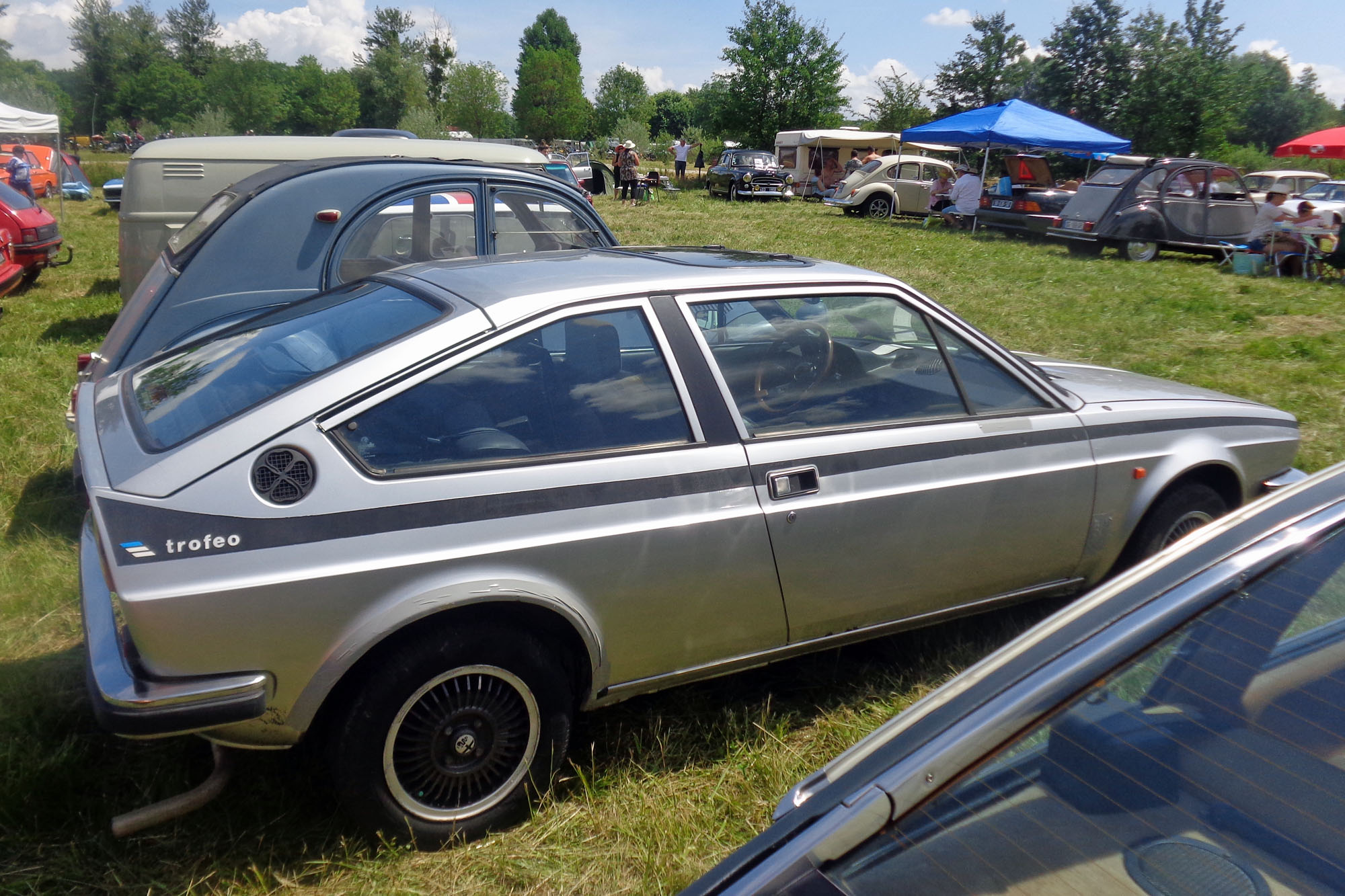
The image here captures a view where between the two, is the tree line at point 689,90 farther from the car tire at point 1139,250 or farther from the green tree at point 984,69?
the car tire at point 1139,250

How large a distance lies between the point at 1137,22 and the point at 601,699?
45.5 metres

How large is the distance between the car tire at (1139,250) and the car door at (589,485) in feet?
45.6

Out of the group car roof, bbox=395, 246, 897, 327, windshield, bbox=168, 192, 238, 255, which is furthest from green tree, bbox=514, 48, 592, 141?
car roof, bbox=395, 246, 897, 327

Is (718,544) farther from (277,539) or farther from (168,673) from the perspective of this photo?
(168,673)

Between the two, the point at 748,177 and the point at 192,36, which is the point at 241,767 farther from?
the point at 192,36

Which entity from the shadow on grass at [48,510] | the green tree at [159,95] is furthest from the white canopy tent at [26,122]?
the green tree at [159,95]

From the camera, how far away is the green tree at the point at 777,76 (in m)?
42.0

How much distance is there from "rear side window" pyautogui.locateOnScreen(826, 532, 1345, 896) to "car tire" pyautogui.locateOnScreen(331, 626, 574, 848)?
1.45 m

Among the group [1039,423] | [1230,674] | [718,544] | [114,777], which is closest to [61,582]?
[114,777]

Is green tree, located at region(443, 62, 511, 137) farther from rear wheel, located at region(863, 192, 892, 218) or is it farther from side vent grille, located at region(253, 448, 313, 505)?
side vent grille, located at region(253, 448, 313, 505)

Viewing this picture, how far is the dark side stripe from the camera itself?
2.27 meters

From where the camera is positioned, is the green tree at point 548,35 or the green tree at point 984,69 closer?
the green tree at point 984,69

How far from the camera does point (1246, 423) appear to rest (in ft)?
12.8

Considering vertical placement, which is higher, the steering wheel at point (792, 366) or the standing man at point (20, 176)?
the standing man at point (20, 176)
